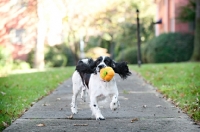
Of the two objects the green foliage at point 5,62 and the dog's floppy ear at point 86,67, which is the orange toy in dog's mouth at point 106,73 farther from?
the green foliage at point 5,62

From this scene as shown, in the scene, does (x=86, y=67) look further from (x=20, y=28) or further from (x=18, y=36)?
(x=18, y=36)

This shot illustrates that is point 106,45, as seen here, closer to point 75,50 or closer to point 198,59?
point 75,50

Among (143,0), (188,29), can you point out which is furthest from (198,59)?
(143,0)

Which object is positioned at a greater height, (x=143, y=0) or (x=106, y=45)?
(x=143, y=0)

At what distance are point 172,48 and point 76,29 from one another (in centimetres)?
1132

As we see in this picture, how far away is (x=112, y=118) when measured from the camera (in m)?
7.25

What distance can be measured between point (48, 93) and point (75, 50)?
29354mm

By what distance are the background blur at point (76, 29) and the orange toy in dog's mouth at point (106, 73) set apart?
549 inches

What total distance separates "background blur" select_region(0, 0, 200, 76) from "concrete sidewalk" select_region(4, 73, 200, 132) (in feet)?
39.0

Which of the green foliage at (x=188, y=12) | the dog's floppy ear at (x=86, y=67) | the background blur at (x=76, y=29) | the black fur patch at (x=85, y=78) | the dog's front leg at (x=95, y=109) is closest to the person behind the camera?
the dog's front leg at (x=95, y=109)

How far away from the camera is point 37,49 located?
28.1 metres

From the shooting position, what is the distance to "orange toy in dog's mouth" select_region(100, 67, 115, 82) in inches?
266

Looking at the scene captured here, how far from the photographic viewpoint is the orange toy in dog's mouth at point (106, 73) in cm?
675

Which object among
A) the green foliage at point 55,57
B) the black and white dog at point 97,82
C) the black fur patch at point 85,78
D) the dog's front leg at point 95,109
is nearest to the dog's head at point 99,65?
the black and white dog at point 97,82
